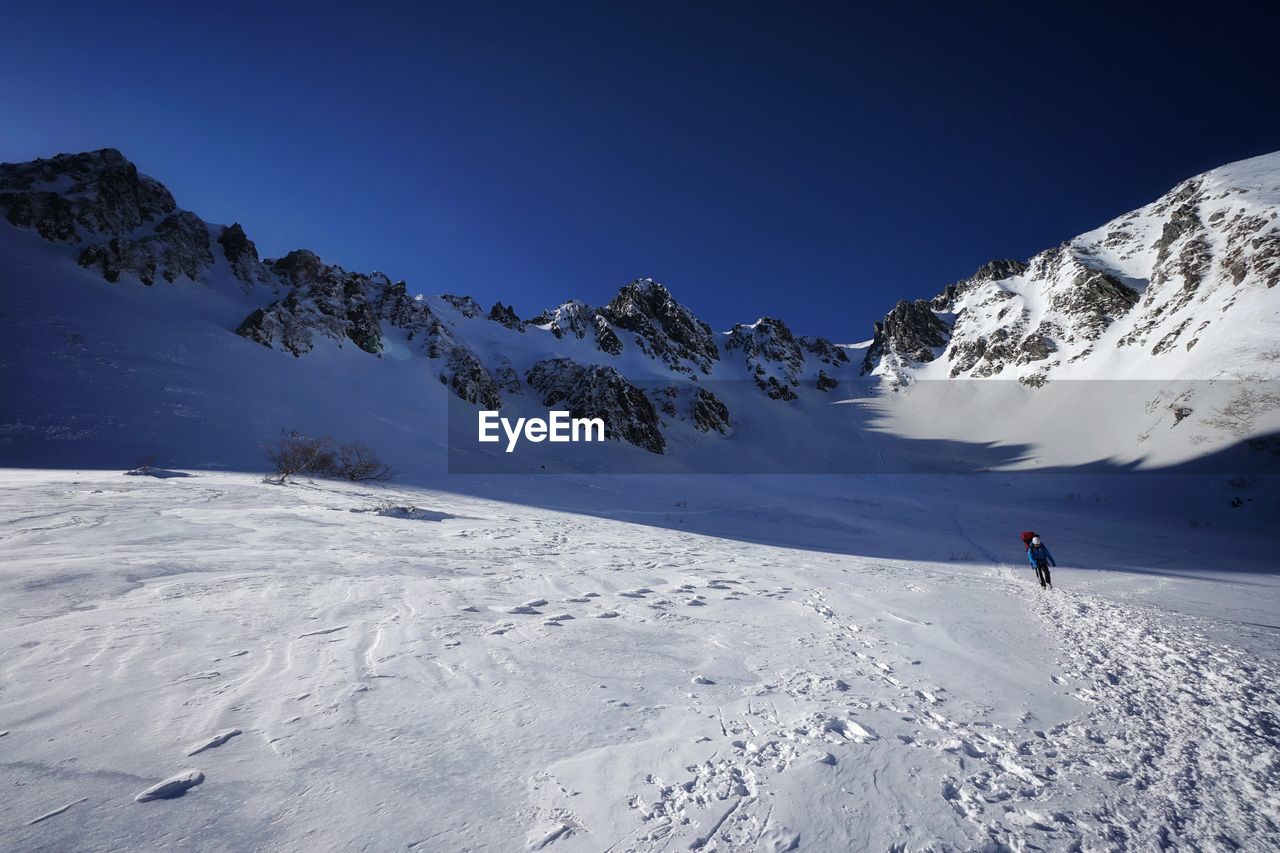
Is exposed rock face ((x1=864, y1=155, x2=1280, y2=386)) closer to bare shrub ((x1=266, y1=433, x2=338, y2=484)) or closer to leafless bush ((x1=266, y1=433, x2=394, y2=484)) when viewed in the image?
leafless bush ((x1=266, y1=433, x2=394, y2=484))

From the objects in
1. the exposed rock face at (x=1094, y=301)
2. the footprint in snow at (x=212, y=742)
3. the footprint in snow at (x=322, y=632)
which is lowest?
the footprint in snow at (x=322, y=632)

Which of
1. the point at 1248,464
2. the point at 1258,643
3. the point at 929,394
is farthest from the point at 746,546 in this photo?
the point at 929,394

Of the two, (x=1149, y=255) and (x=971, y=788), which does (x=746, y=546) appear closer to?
(x=971, y=788)

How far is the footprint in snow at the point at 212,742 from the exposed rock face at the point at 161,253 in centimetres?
4724

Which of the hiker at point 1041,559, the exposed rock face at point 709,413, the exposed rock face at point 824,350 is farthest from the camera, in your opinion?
the exposed rock face at point 824,350

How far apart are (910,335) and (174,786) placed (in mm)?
108293

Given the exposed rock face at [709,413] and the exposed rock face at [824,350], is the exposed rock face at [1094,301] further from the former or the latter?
the exposed rock face at [709,413]

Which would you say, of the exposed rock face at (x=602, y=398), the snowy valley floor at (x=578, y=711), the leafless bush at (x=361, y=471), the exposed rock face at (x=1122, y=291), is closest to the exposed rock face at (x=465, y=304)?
the exposed rock face at (x=602, y=398)

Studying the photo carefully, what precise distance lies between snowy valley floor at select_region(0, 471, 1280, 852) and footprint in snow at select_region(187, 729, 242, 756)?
0.04 ft

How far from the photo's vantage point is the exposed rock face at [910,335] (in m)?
90.3

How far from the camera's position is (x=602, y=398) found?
47750 millimetres

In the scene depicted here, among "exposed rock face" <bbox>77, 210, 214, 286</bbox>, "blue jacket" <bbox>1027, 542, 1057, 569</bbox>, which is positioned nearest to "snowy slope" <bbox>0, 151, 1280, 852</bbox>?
"blue jacket" <bbox>1027, 542, 1057, 569</bbox>

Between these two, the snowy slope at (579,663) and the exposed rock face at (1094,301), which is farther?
the exposed rock face at (1094,301)

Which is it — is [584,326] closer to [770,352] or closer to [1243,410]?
[770,352]
